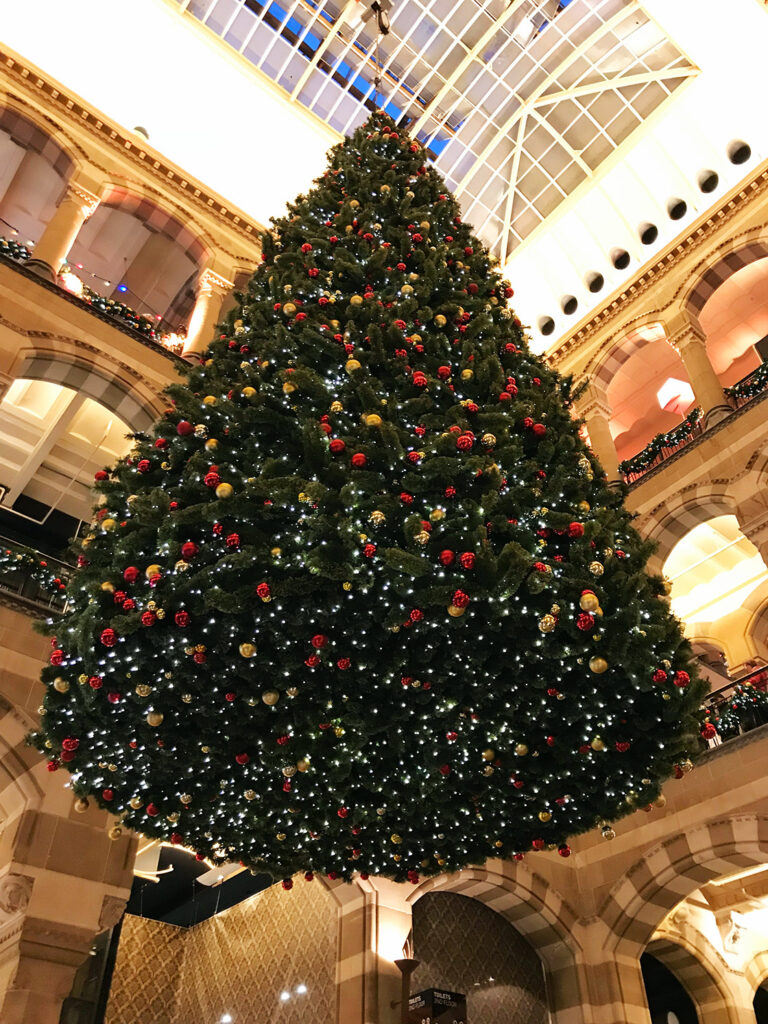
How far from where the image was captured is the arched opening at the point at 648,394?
55.1 ft

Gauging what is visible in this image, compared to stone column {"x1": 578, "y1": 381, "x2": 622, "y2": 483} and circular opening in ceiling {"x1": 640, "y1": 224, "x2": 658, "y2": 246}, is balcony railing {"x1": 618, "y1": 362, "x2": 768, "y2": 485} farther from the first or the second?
circular opening in ceiling {"x1": 640, "y1": 224, "x2": 658, "y2": 246}

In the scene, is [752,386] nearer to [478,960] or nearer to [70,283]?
[478,960]

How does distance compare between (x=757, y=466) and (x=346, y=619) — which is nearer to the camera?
(x=346, y=619)

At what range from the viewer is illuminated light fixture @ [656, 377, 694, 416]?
55.2 feet

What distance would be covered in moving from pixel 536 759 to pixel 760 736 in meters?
5.44

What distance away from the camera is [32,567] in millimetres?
8375

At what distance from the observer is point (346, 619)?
4.54 metres

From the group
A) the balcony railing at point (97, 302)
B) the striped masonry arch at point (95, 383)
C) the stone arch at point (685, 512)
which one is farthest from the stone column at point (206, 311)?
the stone arch at point (685, 512)

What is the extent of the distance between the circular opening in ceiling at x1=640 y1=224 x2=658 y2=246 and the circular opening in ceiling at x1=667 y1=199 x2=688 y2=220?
0.38m

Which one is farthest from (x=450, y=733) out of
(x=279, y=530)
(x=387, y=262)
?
(x=387, y=262)

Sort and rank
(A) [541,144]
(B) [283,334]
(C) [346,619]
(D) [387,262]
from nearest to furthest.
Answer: (C) [346,619], (B) [283,334], (D) [387,262], (A) [541,144]

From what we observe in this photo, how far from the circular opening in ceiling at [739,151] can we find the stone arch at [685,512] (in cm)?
688

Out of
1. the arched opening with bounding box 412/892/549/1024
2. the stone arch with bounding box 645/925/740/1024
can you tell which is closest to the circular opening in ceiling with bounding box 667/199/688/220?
the stone arch with bounding box 645/925/740/1024

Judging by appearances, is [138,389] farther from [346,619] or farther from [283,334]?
[346,619]
